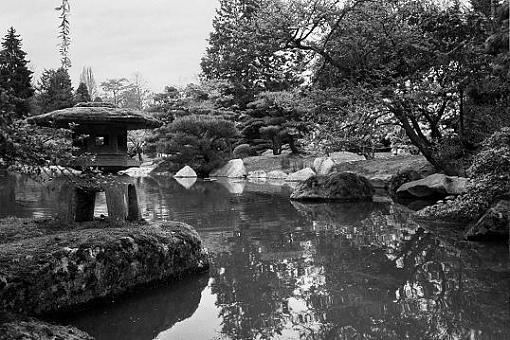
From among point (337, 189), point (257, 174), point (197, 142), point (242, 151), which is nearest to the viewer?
point (337, 189)

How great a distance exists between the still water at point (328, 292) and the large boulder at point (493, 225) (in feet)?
0.98

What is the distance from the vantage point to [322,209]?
36.7 feet

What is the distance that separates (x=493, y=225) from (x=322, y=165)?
1628 centimetres

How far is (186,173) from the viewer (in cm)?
2678

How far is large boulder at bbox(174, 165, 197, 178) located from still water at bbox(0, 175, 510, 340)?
1871 centimetres

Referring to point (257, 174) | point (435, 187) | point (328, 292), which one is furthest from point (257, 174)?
point (328, 292)

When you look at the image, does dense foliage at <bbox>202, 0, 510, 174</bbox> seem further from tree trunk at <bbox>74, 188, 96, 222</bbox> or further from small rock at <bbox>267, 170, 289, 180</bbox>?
small rock at <bbox>267, 170, 289, 180</bbox>

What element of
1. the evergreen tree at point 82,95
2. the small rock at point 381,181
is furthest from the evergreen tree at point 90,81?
the small rock at point 381,181

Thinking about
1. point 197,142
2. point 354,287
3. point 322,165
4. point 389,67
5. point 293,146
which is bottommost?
point 354,287

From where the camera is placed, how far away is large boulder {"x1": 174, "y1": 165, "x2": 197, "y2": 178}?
26673mm

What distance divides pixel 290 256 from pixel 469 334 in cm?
293

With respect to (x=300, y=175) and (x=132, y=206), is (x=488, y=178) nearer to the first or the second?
(x=132, y=206)

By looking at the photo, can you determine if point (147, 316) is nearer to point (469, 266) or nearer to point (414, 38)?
point (469, 266)

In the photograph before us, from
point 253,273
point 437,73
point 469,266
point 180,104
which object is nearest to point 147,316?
point 253,273
